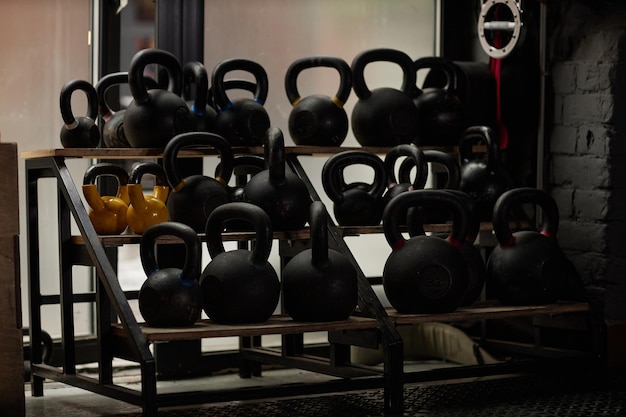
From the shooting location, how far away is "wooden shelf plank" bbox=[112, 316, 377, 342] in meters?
3.75

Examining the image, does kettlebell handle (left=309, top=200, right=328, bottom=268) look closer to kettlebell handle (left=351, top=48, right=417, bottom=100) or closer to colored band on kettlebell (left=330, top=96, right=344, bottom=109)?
colored band on kettlebell (left=330, top=96, right=344, bottom=109)

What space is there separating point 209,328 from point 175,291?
0.16 meters

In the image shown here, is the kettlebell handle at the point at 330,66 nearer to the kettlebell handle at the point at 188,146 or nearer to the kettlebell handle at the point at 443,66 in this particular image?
the kettlebell handle at the point at 443,66

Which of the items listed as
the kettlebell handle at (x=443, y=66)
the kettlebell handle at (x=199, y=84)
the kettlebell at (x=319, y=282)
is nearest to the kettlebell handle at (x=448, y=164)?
the kettlebell handle at (x=443, y=66)

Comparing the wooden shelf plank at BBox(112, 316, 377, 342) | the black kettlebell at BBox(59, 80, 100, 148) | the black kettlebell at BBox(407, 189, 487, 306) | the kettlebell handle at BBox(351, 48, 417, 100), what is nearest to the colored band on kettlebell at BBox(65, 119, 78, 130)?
A: the black kettlebell at BBox(59, 80, 100, 148)

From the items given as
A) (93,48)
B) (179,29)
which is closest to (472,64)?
(179,29)

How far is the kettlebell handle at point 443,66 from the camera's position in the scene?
500 centimetres

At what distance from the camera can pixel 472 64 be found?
17.2 ft

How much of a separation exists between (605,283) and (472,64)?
112cm

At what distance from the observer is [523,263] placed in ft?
14.8

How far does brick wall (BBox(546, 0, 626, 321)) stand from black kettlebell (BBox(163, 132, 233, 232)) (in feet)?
5.22

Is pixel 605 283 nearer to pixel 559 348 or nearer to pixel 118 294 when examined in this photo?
pixel 559 348

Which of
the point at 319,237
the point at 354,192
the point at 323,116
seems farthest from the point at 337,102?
the point at 319,237

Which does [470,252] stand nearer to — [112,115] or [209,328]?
[209,328]
